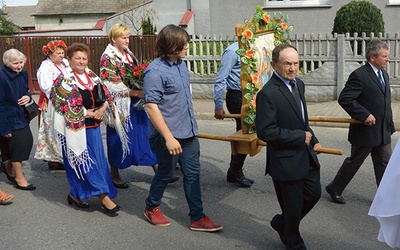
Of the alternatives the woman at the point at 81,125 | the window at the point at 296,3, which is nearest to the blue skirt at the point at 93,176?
the woman at the point at 81,125

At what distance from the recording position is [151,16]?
1959 cm

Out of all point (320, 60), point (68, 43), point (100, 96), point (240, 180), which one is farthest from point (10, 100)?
point (68, 43)

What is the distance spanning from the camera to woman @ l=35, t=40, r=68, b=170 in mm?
6691

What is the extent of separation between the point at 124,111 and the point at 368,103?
2714 millimetres

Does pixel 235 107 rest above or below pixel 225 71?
below

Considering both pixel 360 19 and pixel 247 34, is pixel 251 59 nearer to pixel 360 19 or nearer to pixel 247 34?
pixel 247 34

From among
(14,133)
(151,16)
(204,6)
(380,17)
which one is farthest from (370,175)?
(151,16)

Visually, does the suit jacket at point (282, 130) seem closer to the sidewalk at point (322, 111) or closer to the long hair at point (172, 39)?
the long hair at point (172, 39)

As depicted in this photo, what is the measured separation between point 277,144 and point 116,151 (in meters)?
2.85

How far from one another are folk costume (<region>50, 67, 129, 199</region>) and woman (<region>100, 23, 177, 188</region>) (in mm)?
557

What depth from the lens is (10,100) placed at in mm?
6434

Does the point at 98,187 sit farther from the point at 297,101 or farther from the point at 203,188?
the point at 297,101

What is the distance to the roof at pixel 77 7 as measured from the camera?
40.4 meters

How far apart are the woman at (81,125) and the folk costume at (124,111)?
55 cm
